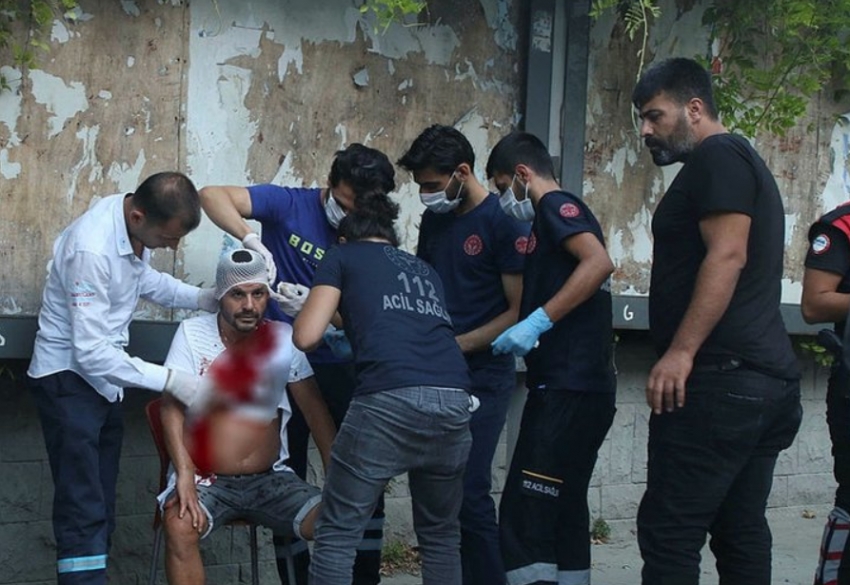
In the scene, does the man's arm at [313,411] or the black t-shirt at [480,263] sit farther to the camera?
the black t-shirt at [480,263]

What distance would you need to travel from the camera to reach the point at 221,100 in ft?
20.5

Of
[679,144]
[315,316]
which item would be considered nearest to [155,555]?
[315,316]

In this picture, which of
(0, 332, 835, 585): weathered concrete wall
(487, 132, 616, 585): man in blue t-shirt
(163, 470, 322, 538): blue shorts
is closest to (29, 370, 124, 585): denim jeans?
(163, 470, 322, 538): blue shorts

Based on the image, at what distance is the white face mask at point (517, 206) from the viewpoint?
5.59 m

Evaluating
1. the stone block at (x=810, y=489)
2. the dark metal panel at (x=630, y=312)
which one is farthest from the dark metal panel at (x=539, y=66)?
the stone block at (x=810, y=489)

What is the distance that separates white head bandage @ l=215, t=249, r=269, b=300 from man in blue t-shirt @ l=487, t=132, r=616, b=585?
93 centimetres

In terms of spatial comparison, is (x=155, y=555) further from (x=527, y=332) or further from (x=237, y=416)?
(x=527, y=332)

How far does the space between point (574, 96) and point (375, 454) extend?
298cm

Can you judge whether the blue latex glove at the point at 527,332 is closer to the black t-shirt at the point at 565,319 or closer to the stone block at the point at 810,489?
the black t-shirt at the point at 565,319

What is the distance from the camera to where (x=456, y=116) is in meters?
6.90

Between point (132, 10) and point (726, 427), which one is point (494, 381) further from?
point (132, 10)

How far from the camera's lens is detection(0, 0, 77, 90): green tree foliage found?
5.68m

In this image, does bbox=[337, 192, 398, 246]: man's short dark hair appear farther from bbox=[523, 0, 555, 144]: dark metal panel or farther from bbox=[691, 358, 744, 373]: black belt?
bbox=[523, 0, 555, 144]: dark metal panel

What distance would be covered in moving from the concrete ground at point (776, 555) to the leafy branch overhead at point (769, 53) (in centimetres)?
215
